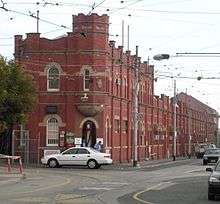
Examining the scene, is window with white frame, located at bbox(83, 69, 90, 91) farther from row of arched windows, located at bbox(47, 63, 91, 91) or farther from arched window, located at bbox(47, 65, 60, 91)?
arched window, located at bbox(47, 65, 60, 91)

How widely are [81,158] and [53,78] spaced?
10980 millimetres

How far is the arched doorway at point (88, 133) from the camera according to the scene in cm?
5325

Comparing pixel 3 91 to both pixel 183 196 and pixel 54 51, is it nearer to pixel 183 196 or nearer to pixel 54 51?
pixel 54 51

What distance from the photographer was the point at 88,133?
175 ft

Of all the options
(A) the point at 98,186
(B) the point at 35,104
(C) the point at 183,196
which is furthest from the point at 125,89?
(C) the point at 183,196

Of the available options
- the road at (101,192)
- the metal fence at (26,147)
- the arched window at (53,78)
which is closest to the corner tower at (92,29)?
the arched window at (53,78)

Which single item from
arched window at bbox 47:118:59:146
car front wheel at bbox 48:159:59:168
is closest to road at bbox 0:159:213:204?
car front wheel at bbox 48:159:59:168

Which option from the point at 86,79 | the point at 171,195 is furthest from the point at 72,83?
the point at 171,195

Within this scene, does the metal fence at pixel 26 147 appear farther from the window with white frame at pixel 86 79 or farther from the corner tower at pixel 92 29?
the corner tower at pixel 92 29

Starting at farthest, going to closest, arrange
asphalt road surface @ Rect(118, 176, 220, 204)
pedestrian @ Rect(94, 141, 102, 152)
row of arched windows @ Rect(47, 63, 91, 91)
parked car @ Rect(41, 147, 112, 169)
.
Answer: row of arched windows @ Rect(47, 63, 91, 91) → pedestrian @ Rect(94, 141, 102, 152) → parked car @ Rect(41, 147, 112, 169) → asphalt road surface @ Rect(118, 176, 220, 204)

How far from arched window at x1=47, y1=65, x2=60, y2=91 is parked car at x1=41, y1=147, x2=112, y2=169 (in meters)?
9.37

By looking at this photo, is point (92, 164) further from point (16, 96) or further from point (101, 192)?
point (101, 192)

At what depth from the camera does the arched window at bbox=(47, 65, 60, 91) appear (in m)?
53.6

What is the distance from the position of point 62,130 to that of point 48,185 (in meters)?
25.1
